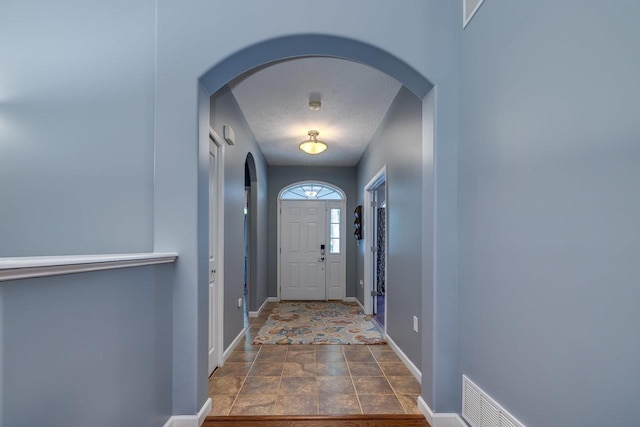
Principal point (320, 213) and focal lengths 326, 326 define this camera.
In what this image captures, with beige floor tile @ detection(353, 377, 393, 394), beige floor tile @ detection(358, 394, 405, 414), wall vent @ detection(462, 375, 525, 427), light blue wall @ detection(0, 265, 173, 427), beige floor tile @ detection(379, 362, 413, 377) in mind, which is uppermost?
light blue wall @ detection(0, 265, 173, 427)

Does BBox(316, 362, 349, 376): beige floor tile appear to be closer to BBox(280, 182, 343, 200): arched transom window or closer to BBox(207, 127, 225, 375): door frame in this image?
BBox(207, 127, 225, 375): door frame

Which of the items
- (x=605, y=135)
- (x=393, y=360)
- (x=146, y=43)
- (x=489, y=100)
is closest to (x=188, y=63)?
(x=146, y=43)

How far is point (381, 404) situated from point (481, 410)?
2.60ft

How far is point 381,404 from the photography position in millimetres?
2297

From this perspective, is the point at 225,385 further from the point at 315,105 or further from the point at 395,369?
the point at 315,105

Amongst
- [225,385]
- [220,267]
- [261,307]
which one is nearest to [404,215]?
[220,267]

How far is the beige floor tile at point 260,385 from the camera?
2502 millimetres

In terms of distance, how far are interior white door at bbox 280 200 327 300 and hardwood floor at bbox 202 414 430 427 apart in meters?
4.39

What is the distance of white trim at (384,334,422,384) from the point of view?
271cm

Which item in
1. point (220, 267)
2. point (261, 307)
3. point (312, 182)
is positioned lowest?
point (261, 307)

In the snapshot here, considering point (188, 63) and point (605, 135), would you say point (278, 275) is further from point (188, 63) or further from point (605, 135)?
point (605, 135)

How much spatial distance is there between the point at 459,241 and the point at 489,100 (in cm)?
81

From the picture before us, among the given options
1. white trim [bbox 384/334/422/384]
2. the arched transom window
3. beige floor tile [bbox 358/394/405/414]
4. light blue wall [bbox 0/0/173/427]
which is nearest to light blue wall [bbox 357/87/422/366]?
white trim [bbox 384/334/422/384]

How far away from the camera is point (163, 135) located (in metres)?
1.97
